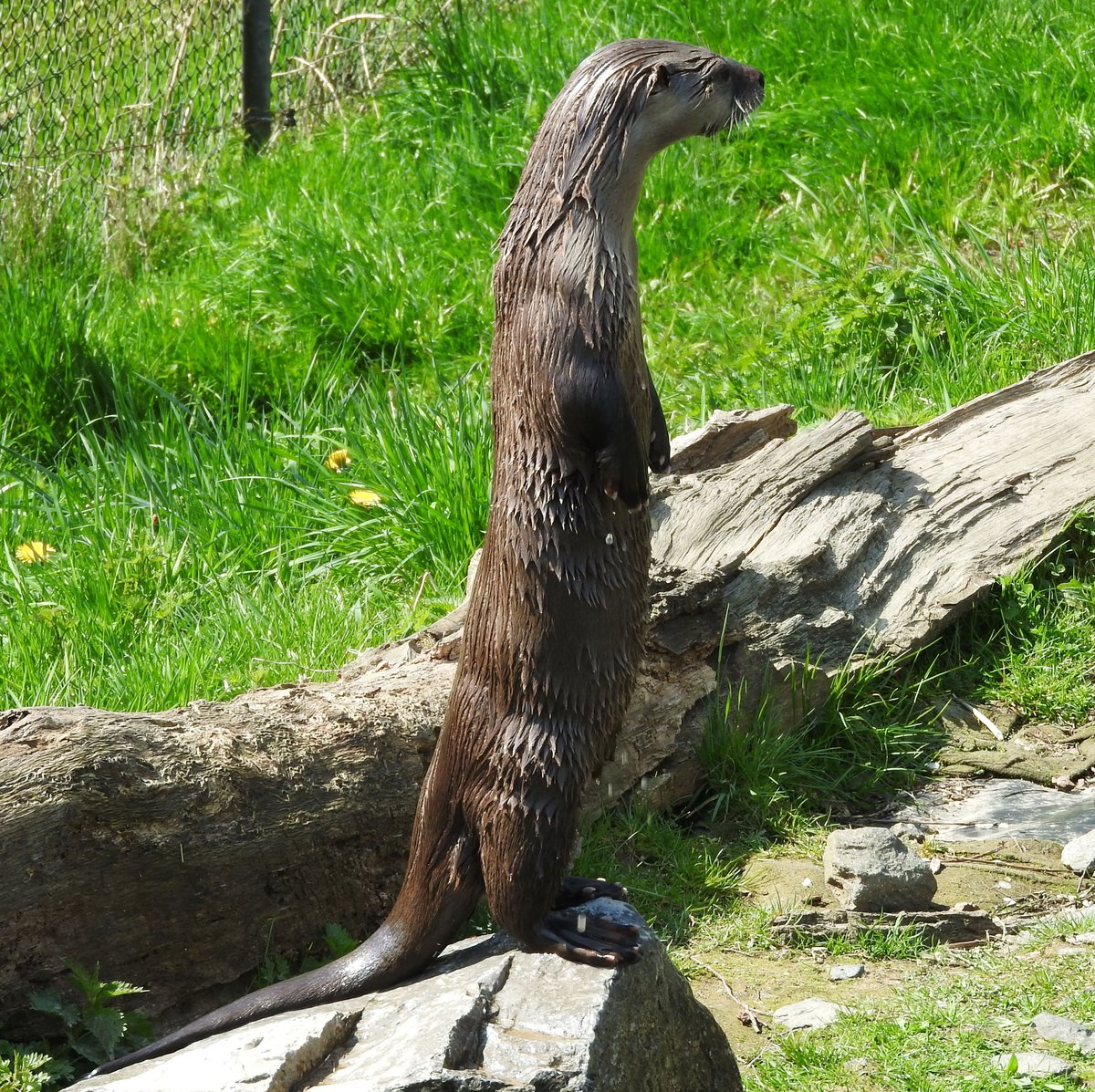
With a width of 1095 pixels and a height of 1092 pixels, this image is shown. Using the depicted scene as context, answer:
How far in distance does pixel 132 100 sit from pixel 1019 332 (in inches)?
187

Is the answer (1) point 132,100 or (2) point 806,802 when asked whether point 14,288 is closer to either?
(1) point 132,100

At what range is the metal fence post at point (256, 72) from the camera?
22.5ft

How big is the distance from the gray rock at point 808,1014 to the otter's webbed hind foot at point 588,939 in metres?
0.56

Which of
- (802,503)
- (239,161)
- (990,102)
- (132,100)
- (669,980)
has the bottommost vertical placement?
(669,980)

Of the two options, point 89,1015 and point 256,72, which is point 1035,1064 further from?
point 256,72

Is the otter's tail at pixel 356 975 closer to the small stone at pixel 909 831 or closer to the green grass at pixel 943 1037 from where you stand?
the green grass at pixel 943 1037

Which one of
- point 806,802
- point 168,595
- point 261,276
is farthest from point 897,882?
point 261,276

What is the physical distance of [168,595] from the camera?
4.27m

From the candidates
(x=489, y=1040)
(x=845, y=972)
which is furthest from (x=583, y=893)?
(x=845, y=972)

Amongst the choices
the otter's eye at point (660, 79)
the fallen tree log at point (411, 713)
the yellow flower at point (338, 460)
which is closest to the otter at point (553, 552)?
the otter's eye at point (660, 79)

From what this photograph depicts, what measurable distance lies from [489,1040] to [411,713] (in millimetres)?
1020

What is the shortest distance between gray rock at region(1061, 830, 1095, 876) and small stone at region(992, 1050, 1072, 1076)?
0.81m

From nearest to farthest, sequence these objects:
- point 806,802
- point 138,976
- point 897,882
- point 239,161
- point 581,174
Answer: point 581,174 → point 138,976 → point 897,882 → point 806,802 → point 239,161

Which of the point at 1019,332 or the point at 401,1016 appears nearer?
the point at 401,1016
